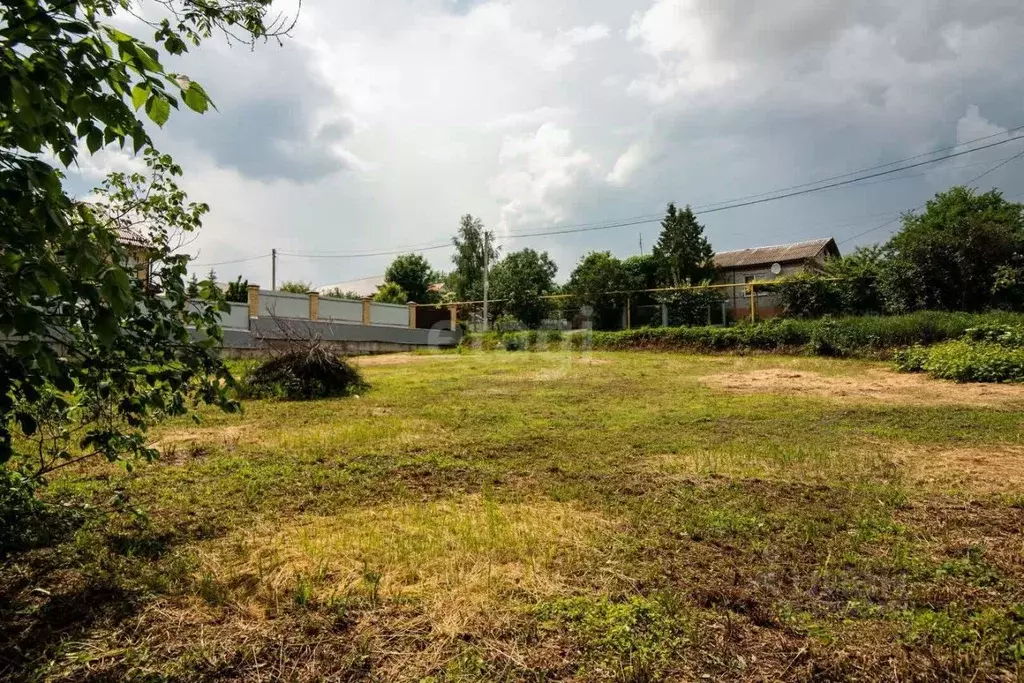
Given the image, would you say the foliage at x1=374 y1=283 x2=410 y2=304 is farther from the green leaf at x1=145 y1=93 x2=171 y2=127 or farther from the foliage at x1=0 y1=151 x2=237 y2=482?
the green leaf at x1=145 y1=93 x2=171 y2=127

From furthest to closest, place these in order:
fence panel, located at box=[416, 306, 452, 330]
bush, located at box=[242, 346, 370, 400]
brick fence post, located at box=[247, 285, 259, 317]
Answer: fence panel, located at box=[416, 306, 452, 330]
brick fence post, located at box=[247, 285, 259, 317]
bush, located at box=[242, 346, 370, 400]

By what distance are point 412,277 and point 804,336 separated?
25441 mm

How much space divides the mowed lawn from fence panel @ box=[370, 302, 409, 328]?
15.6 meters

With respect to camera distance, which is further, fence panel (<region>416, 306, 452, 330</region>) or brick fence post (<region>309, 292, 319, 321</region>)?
fence panel (<region>416, 306, 452, 330</region>)

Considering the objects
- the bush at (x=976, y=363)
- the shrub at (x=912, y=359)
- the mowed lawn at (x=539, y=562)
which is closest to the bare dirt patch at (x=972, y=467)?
the mowed lawn at (x=539, y=562)

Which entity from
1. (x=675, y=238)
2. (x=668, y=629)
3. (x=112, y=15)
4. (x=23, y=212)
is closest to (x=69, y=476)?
(x=112, y=15)

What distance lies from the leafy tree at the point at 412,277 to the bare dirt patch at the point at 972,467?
31097 mm

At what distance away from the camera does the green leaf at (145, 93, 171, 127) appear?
1.53m

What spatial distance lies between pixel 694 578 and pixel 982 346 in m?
11.5

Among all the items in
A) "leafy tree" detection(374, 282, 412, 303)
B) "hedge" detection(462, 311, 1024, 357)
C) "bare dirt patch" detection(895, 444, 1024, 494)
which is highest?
"leafy tree" detection(374, 282, 412, 303)

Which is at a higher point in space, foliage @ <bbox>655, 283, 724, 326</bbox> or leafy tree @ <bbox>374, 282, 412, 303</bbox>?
leafy tree @ <bbox>374, 282, 412, 303</bbox>

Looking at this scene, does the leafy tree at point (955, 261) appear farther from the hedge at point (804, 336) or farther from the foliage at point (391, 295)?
the foliage at point (391, 295)

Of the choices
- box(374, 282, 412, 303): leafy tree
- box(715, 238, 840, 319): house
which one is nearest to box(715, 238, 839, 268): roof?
box(715, 238, 840, 319): house

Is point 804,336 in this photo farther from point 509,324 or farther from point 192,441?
point 192,441
